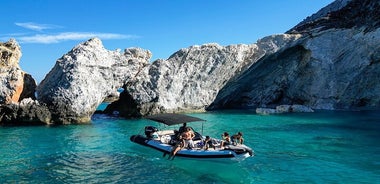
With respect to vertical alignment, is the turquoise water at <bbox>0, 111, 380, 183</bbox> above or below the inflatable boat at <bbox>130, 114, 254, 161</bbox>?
below

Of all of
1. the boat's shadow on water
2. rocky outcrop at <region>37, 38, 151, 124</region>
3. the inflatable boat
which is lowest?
the boat's shadow on water

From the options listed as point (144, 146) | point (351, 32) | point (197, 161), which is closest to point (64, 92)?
point (144, 146)

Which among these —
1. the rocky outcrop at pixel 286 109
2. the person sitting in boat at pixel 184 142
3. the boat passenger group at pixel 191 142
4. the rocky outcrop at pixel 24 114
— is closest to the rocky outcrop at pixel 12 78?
the rocky outcrop at pixel 24 114

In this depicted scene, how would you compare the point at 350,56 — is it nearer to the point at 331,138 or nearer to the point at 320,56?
the point at 320,56

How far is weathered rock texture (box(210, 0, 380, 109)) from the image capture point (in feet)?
173

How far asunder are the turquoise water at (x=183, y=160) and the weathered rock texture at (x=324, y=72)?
19.6 metres

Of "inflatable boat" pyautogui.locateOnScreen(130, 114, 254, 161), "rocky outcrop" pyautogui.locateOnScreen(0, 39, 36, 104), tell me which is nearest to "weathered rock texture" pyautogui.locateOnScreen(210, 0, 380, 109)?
"rocky outcrop" pyautogui.locateOnScreen(0, 39, 36, 104)

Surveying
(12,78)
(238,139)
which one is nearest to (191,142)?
(238,139)

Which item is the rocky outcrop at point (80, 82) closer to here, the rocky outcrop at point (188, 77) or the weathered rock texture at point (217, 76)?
the weathered rock texture at point (217, 76)

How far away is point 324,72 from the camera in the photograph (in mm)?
56344

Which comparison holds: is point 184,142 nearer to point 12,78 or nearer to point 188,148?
point 188,148

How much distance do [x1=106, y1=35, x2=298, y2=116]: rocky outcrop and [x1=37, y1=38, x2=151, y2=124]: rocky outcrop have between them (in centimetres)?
326

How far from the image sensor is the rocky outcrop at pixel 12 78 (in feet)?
120

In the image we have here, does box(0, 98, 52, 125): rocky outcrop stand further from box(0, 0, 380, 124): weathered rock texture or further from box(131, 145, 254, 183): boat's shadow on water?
box(131, 145, 254, 183): boat's shadow on water
